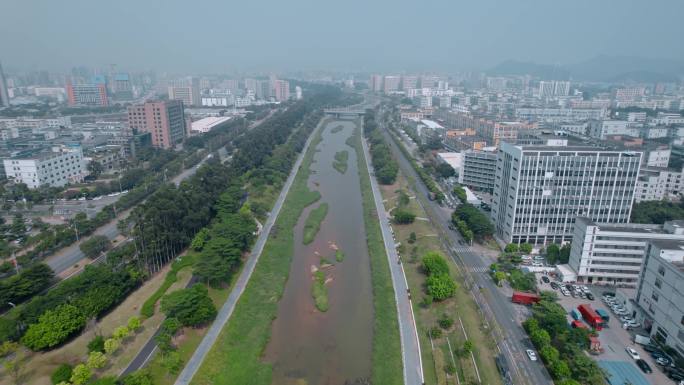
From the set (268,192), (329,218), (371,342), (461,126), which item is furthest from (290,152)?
(371,342)

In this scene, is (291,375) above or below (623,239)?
below

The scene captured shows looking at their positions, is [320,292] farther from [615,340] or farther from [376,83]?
[376,83]

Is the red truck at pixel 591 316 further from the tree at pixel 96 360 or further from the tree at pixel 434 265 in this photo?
the tree at pixel 96 360

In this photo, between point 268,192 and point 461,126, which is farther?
A: point 461,126

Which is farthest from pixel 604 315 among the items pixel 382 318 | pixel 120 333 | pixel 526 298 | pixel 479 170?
pixel 479 170

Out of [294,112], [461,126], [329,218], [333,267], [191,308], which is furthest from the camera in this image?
[294,112]

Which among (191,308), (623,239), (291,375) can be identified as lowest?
(291,375)

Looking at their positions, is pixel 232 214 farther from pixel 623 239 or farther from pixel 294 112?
pixel 294 112
